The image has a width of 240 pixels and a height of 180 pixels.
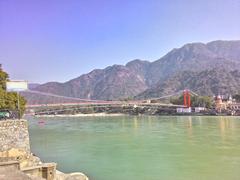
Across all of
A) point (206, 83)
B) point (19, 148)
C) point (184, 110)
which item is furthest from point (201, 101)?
point (19, 148)

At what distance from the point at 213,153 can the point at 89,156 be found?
7.81 m

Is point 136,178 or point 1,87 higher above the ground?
point 1,87

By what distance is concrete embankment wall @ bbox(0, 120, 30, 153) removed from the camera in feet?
35.9

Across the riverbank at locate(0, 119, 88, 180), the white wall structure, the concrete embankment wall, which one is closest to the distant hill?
the white wall structure

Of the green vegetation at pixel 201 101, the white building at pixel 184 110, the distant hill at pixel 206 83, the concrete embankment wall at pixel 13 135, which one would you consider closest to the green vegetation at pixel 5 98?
the concrete embankment wall at pixel 13 135

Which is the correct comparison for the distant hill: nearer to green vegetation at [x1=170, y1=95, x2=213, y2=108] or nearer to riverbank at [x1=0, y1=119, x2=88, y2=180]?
green vegetation at [x1=170, y1=95, x2=213, y2=108]

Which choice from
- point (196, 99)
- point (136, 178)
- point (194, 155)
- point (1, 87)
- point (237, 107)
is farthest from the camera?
point (196, 99)

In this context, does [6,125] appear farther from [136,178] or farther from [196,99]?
[196,99]

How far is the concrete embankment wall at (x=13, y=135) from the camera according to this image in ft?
35.9

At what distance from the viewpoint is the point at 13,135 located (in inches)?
440

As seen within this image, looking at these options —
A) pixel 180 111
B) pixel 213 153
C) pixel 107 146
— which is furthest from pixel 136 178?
pixel 180 111

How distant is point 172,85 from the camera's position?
181m

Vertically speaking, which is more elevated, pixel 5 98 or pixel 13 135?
pixel 5 98

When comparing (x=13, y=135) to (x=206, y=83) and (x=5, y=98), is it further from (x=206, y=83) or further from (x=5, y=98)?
(x=206, y=83)
